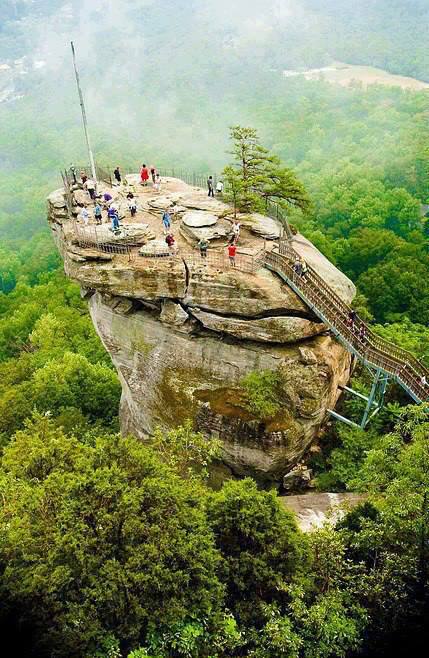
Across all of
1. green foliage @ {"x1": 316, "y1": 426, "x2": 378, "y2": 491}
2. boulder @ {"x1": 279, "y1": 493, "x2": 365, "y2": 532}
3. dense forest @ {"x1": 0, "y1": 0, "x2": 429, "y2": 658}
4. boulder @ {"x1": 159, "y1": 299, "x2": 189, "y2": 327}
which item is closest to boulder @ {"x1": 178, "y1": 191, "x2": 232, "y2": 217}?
boulder @ {"x1": 159, "y1": 299, "x2": 189, "y2": 327}

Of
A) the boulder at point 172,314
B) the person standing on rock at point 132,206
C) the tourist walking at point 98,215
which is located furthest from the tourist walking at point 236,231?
the tourist walking at point 98,215

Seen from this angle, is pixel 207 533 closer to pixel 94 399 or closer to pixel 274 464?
pixel 274 464

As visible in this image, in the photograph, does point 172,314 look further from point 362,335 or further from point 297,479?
point 297,479

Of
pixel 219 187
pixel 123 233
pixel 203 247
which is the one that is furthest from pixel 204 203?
pixel 203 247

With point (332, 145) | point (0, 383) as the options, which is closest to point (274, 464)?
point (0, 383)

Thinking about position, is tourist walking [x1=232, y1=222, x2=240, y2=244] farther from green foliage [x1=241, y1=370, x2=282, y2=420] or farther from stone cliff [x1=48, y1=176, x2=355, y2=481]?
green foliage [x1=241, y1=370, x2=282, y2=420]

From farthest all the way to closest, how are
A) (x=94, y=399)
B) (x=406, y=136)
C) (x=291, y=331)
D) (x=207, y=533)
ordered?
(x=406, y=136), (x=94, y=399), (x=291, y=331), (x=207, y=533)
